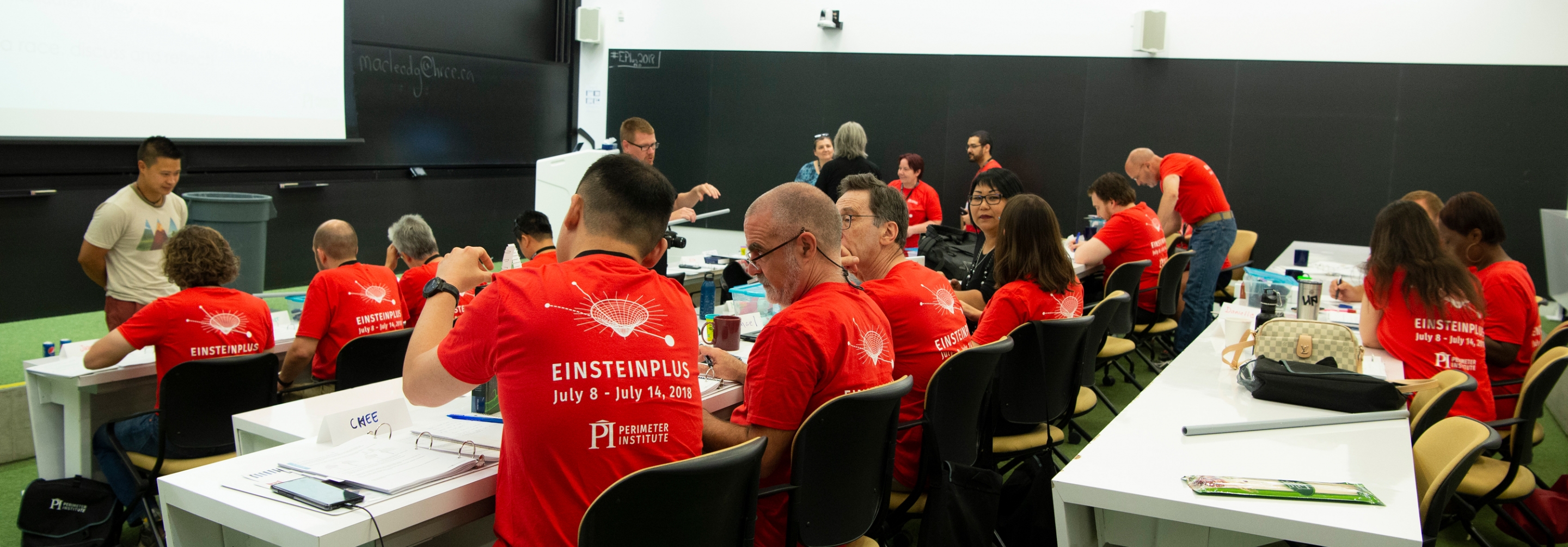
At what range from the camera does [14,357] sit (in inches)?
211

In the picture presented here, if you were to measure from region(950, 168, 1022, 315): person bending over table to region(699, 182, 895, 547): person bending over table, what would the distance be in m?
2.08

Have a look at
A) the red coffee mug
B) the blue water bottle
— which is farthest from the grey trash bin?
the red coffee mug

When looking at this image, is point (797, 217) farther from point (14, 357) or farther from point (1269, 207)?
point (1269, 207)

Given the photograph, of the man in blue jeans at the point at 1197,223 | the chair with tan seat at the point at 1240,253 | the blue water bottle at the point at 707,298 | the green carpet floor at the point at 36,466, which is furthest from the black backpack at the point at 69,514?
A: the chair with tan seat at the point at 1240,253

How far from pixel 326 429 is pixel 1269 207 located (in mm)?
8040

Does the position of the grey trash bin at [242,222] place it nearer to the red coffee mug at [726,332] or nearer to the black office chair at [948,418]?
A: the red coffee mug at [726,332]

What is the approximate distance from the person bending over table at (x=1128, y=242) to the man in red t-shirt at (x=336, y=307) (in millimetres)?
3590

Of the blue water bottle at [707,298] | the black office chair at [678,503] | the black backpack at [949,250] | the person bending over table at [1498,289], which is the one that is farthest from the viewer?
the black backpack at [949,250]

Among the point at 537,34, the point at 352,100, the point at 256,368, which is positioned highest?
the point at 537,34

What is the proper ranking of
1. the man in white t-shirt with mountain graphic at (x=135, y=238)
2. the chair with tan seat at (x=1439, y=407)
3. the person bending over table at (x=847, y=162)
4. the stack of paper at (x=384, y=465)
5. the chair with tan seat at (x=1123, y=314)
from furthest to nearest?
the person bending over table at (x=847, y=162) → the chair with tan seat at (x=1123, y=314) → the man in white t-shirt with mountain graphic at (x=135, y=238) → the chair with tan seat at (x=1439, y=407) → the stack of paper at (x=384, y=465)

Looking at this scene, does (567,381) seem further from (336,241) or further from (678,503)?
(336,241)

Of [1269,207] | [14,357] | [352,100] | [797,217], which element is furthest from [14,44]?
[1269,207]

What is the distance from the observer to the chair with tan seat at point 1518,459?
111 inches

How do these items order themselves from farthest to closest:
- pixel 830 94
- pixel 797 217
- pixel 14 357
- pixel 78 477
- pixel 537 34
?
pixel 537 34 → pixel 830 94 → pixel 14 357 → pixel 78 477 → pixel 797 217
